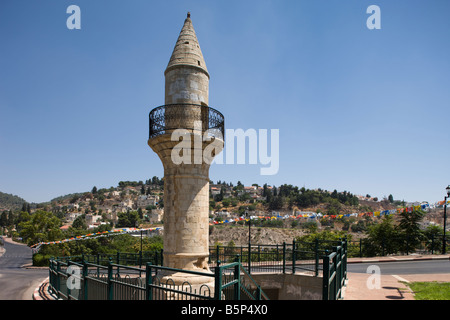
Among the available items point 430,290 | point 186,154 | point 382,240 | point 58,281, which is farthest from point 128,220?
point 430,290

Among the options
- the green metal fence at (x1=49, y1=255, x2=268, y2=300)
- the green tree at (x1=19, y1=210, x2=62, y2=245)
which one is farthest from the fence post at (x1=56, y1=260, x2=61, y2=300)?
the green tree at (x1=19, y1=210, x2=62, y2=245)

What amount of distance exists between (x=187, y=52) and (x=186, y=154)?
146 inches

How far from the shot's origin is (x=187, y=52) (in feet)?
38.4

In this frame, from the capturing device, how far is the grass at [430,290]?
861 cm

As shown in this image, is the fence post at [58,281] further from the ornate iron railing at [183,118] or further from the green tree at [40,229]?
the green tree at [40,229]

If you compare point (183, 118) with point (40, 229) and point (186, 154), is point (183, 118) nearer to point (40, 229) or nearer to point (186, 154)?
point (186, 154)

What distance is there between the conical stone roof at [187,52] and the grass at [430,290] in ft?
32.0

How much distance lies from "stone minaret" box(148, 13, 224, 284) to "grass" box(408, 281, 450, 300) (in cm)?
640

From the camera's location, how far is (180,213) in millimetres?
10883

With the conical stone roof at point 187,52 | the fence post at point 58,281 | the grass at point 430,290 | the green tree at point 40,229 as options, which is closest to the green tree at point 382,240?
the grass at point 430,290

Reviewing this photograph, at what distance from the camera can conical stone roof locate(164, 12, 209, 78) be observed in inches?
454
